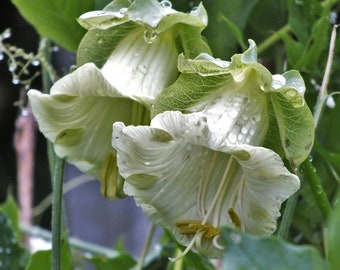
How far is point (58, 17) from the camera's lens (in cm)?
66

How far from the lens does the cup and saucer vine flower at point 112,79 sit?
0.53 m

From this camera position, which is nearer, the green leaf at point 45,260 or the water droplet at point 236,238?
the water droplet at point 236,238

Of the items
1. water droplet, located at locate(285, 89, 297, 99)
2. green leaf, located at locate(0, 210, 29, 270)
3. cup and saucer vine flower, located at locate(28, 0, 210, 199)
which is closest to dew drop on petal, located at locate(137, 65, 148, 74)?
cup and saucer vine flower, located at locate(28, 0, 210, 199)

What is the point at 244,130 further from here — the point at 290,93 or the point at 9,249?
the point at 9,249

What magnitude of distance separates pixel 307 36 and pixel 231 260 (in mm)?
381

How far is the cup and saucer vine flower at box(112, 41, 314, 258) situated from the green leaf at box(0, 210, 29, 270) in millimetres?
188

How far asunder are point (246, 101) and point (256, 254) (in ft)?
0.65

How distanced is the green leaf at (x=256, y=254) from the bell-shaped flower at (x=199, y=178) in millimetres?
147

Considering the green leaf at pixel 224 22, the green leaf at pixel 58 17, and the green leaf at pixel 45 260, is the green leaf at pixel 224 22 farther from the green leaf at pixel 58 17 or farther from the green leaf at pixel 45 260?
the green leaf at pixel 45 260

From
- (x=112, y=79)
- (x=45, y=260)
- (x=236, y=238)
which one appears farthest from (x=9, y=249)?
(x=236, y=238)

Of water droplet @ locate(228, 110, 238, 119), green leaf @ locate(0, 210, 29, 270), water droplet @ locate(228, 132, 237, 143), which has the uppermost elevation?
water droplet @ locate(228, 110, 238, 119)

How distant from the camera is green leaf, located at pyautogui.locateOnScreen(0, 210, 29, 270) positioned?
2.24ft

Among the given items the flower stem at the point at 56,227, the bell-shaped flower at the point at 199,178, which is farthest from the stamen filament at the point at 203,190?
the flower stem at the point at 56,227

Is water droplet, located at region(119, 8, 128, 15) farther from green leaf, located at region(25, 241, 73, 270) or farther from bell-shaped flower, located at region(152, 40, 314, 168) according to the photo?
green leaf, located at region(25, 241, 73, 270)
